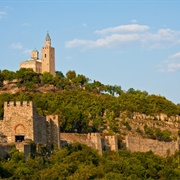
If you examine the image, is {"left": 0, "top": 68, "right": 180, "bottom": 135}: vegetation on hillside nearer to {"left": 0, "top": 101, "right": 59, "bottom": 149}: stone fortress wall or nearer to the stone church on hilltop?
the stone church on hilltop

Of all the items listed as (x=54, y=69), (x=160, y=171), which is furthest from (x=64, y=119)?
(x=54, y=69)

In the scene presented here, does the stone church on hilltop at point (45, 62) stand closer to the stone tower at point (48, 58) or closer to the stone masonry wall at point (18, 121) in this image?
the stone tower at point (48, 58)

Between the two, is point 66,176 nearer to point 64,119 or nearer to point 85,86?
point 64,119

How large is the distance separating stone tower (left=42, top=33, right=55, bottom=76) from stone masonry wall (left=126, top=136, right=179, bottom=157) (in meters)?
31.5

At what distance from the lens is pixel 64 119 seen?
154 feet

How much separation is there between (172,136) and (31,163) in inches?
1245

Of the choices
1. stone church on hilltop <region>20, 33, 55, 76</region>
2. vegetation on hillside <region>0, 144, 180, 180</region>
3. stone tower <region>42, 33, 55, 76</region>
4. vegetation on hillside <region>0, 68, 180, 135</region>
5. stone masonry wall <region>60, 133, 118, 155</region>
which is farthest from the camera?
stone tower <region>42, 33, 55, 76</region>

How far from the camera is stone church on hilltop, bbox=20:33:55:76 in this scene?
76625 millimetres

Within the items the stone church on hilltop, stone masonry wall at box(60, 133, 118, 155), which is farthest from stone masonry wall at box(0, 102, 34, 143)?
the stone church on hilltop

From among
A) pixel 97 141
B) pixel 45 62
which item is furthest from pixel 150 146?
pixel 45 62

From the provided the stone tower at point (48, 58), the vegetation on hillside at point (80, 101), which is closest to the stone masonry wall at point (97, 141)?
the vegetation on hillside at point (80, 101)

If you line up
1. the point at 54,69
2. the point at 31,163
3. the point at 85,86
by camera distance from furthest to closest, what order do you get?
the point at 54,69 < the point at 85,86 < the point at 31,163

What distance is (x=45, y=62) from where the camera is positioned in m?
77.8

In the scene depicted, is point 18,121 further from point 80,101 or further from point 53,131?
point 80,101
